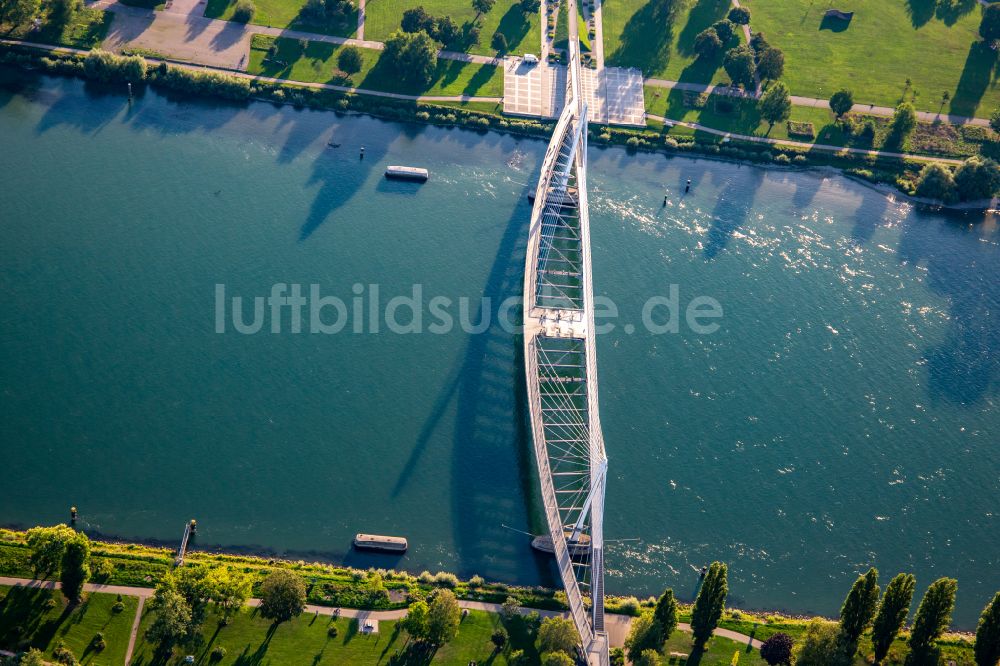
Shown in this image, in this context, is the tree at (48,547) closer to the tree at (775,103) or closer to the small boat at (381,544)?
the small boat at (381,544)

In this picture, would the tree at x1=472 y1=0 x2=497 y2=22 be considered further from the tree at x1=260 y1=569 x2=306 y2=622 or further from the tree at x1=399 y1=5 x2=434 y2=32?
the tree at x1=260 y1=569 x2=306 y2=622

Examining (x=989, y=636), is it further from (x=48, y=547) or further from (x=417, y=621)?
(x=48, y=547)

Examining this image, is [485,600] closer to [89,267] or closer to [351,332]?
[351,332]

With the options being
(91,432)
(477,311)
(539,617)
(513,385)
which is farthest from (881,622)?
(91,432)

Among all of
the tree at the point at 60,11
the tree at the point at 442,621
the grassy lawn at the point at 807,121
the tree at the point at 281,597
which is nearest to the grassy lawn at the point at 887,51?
the grassy lawn at the point at 807,121

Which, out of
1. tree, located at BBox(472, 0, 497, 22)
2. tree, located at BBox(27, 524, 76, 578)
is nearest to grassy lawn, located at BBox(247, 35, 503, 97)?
tree, located at BBox(472, 0, 497, 22)

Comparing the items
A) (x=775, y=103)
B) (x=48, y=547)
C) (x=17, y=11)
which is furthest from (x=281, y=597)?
(x=775, y=103)

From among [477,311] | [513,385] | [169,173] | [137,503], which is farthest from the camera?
[169,173]
